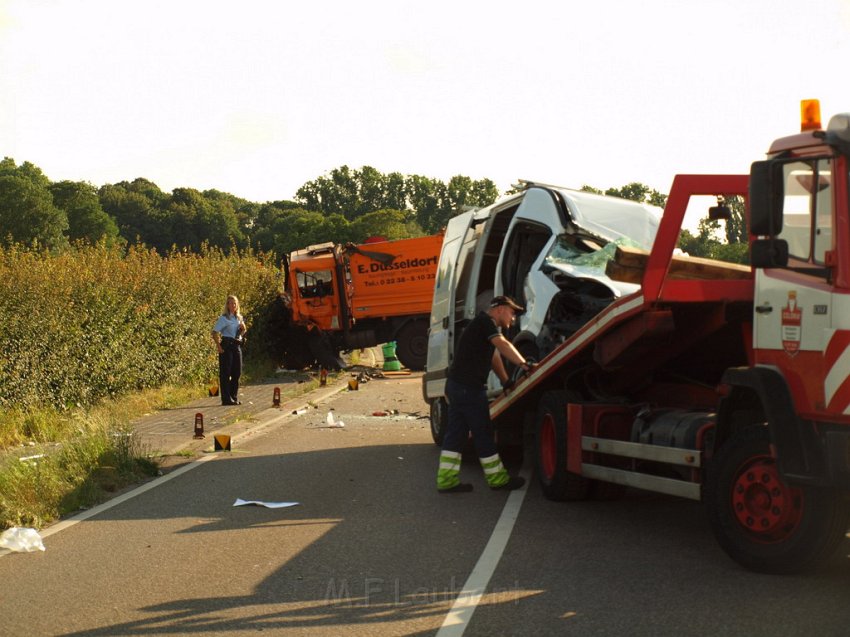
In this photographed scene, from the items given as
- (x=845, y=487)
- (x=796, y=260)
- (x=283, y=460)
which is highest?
(x=796, y=260)

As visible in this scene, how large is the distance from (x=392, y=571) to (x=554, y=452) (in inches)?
110

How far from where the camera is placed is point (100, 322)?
1731 cm

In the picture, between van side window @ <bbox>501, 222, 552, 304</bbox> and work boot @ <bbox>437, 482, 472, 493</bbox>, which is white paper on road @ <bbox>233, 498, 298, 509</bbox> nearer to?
work boot @ <bbox>437, 482, 472, 493</bbox>

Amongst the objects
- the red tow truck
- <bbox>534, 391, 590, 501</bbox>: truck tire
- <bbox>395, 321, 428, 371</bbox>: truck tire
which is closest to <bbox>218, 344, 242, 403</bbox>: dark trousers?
<bbox>534, 391, 590, 501</bbox>: truck tire

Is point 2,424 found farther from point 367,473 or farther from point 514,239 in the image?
point 514,239

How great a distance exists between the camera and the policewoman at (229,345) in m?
18.2

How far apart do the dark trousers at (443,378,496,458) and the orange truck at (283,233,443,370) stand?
730 inches

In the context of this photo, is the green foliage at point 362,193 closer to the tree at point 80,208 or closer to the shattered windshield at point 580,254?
the tree at point 80,208

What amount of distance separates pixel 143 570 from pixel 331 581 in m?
1.30

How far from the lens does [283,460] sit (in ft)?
39.9

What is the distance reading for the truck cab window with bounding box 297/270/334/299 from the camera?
29.0 meters

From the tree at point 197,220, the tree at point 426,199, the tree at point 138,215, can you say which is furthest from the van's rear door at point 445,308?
the tree at point 426,199

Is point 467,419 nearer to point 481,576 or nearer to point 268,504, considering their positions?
point 268,504

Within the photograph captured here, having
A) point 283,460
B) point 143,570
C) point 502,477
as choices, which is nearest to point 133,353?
point 283,460
